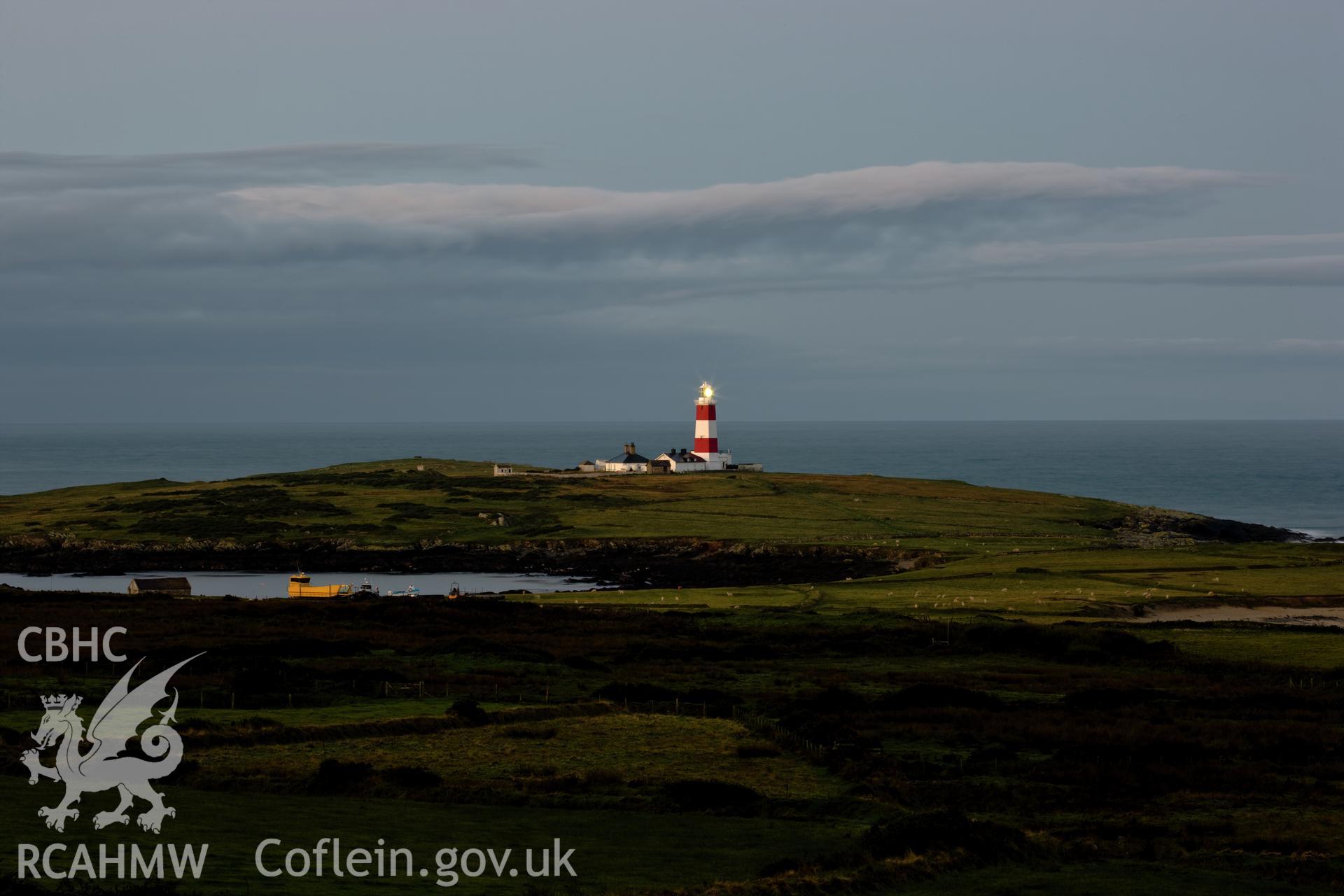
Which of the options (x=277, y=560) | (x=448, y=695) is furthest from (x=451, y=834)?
(x=277, y=560)

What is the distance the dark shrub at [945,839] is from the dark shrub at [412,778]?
10582 mm

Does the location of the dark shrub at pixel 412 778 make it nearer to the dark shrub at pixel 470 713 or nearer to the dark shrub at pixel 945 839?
the dark shrub at pixel 470 713

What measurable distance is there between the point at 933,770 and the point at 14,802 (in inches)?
891

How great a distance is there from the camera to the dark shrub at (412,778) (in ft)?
107

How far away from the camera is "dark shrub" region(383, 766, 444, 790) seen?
32.8 metres

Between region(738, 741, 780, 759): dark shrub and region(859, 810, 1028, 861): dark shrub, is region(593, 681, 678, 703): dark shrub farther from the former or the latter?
region(859, 810, 1028, 861): dark shrub

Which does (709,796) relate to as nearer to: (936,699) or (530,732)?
(530,732)

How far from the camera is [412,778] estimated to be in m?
33.0

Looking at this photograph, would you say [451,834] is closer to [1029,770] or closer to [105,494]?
[1029,770]

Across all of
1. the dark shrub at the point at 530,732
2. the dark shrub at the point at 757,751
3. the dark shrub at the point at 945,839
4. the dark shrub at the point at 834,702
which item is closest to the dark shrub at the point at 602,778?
the dark shrub at the point at 757,751

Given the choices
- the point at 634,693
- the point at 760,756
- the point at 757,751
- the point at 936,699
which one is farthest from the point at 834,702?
the point at 760,756

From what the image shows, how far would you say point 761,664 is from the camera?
59406 millimetres

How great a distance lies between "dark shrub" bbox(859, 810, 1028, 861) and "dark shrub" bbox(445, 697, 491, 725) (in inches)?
669

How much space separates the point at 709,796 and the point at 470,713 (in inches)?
513
